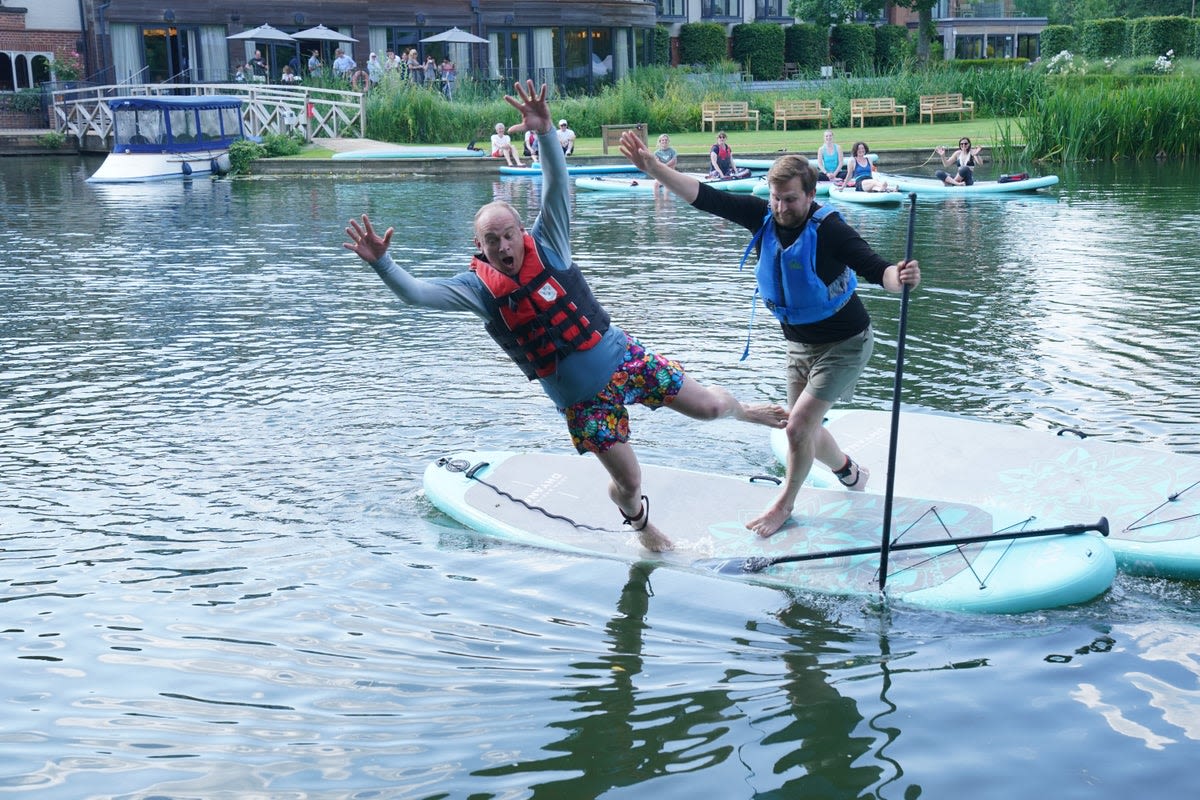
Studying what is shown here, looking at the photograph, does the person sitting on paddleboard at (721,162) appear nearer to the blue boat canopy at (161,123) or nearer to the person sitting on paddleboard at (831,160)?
the person sitting on paddleboard at (831,160)

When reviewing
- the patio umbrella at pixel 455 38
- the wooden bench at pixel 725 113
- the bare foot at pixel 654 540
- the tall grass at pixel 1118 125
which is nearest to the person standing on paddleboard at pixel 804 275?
the bare foot at pixel 654 540

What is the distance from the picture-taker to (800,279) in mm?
6102

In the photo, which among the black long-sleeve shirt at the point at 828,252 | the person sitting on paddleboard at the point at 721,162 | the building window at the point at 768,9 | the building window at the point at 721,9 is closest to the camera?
the black long-sleeve shirt at the point at 828,252

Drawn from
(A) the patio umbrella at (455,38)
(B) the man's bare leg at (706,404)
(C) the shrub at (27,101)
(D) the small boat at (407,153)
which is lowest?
(B) the man's bare leg at (706,404)

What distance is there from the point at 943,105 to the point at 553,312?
34067 millimetres

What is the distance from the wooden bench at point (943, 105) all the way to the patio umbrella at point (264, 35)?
20646 millimetres

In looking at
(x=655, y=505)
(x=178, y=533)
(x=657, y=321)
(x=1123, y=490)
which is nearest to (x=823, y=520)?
(x=655, y=505)

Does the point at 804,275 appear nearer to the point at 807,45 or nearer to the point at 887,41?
the point at 807,45

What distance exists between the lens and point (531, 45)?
153 feet

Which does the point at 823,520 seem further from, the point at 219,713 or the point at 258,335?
the point at 258,335

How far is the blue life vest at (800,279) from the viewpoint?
6.02 m

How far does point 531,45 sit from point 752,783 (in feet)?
147

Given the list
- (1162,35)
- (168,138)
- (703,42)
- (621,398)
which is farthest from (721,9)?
(621,398)

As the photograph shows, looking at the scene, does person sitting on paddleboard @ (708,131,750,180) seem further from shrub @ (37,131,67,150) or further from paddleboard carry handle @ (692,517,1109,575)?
shrub @ (37,131,67,150)
